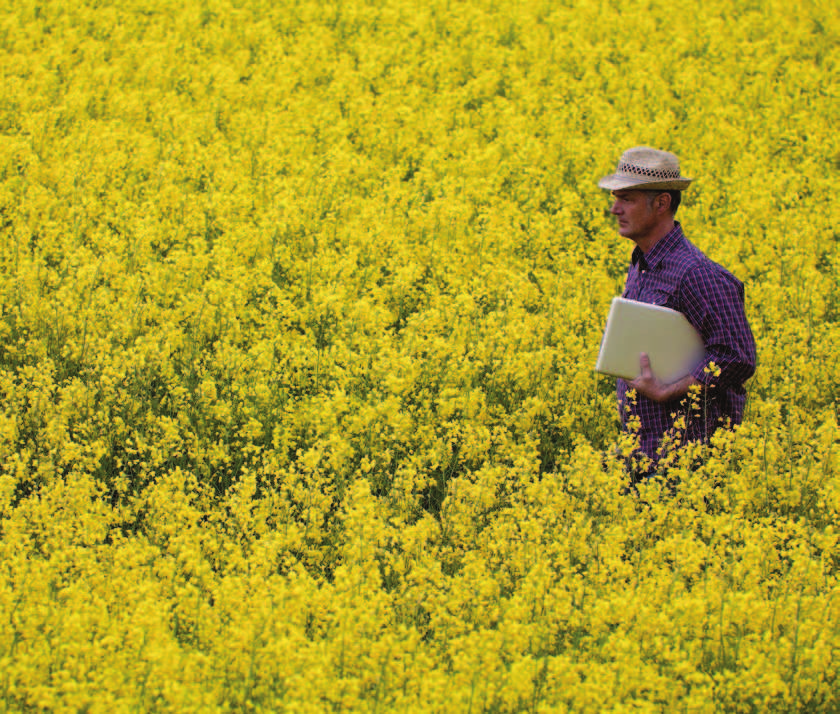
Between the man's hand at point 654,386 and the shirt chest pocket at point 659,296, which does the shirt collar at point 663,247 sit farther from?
the man's hand at point 654,386

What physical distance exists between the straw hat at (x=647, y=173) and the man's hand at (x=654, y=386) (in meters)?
0.84

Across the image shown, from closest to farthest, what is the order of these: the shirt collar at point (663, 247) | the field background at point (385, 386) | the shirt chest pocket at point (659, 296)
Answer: the field background at point (385, 386) → the shirt chest pocket at point (659, 296) → the shirt collar at point (663, 247)

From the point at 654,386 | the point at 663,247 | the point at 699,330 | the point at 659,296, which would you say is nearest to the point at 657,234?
the point at 663,247

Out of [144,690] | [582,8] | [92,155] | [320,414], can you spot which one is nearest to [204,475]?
[320,414]

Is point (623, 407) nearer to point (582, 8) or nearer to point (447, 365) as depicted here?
point (447, 365)

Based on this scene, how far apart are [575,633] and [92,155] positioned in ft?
20.5

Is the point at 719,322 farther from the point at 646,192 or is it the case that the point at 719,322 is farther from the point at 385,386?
the point at 385,386

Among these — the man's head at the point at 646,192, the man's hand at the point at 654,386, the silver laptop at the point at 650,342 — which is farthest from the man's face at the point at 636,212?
the man's hand at the point at 654,386

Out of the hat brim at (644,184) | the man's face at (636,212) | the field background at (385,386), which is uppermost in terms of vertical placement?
the hat brim at (644,184)

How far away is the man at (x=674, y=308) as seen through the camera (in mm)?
4539

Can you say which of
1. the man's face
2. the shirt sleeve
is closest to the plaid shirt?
the shirt sleeve

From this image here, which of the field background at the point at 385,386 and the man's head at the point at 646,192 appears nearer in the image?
the field background at the point at 385,386

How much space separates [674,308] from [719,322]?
24 cm

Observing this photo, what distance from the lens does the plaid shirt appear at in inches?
178
